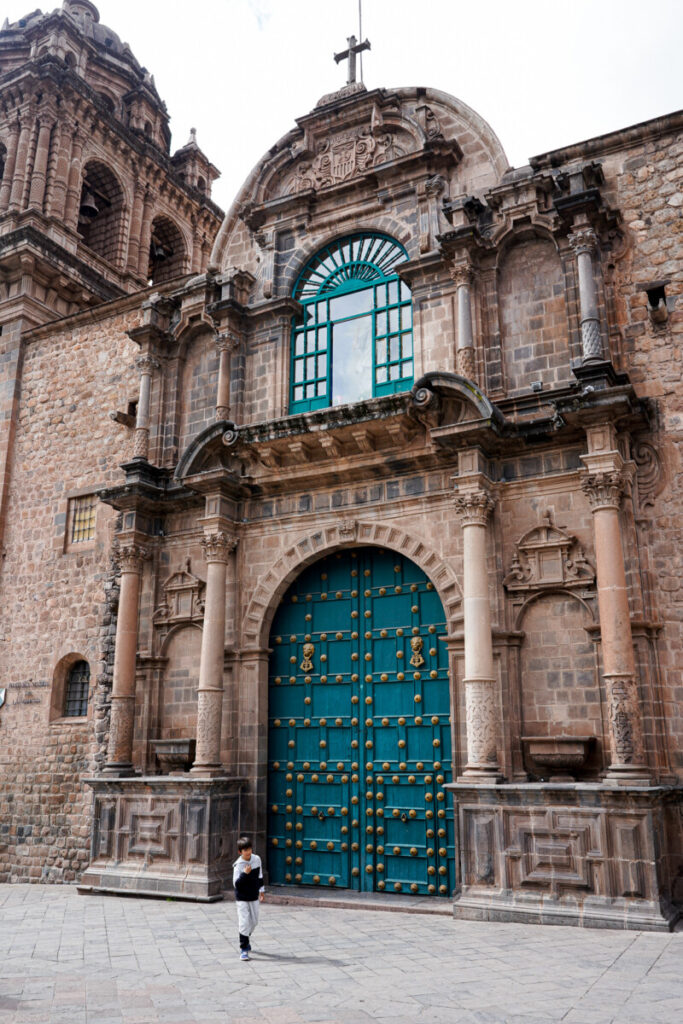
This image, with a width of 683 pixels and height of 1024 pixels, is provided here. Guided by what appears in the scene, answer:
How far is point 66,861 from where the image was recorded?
13.3 m

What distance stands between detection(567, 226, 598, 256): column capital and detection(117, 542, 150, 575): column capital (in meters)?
7.35

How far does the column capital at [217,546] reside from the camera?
1195 cm

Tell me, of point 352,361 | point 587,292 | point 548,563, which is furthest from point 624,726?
point 352,361

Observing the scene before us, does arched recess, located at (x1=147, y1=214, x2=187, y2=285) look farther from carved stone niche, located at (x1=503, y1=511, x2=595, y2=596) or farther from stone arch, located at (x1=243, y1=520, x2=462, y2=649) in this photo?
carved stone niche, located at (x1=503, y1=511, x2=595, y2=596)

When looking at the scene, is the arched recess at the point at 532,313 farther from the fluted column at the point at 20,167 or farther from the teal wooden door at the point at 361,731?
the fluted column at the point at 20,167

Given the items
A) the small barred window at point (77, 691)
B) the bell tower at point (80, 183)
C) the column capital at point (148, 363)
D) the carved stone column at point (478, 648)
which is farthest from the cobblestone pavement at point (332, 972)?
the bell tower at point (80, 183)

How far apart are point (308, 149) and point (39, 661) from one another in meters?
9.42

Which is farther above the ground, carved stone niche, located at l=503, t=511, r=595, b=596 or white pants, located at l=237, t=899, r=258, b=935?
carved stone niche, located at l=503, t=511, r=595, b=596

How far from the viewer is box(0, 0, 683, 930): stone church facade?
366 inches

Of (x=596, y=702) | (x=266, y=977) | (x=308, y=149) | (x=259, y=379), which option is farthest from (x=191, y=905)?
(x=308, y=149)

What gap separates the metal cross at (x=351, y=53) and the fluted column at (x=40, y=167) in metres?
7.85

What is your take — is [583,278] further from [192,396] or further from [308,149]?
[192,396]

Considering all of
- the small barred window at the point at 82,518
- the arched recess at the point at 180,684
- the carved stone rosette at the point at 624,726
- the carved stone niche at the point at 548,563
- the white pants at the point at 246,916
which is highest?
the small barred window at the point at 82,518

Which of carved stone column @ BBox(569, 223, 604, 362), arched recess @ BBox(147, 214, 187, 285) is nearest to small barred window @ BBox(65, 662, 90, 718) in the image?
carved stone column @ BBox(569, 223, 604, 362)
